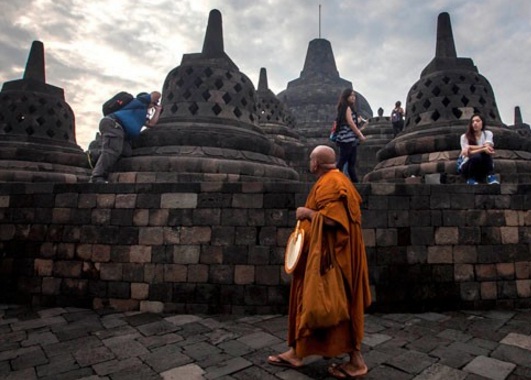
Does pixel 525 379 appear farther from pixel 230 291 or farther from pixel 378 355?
pixel 230 291

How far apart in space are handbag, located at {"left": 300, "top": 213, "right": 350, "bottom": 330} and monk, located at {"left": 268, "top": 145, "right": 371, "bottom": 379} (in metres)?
0.05

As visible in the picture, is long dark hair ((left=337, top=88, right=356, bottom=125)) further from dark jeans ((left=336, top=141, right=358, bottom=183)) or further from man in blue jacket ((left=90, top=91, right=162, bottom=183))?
man in blue jacket ((left=90, top=91, right=162, bottom=183))

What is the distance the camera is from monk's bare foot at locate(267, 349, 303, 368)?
2811 mm

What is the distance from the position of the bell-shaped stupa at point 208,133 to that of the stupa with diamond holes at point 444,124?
2656 mm

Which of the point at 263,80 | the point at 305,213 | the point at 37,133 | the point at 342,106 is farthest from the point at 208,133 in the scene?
the point at 263,80

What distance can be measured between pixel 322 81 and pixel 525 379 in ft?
92.1

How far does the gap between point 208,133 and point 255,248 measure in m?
2.97

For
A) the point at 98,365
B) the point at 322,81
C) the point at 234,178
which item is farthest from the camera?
the point at 322,81

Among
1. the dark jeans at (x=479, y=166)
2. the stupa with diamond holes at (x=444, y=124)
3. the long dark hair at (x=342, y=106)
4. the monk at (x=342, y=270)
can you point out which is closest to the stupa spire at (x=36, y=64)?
the long dark hair at (x=342, y=106)

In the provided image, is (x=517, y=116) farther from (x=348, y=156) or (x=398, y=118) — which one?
(x=348, y=156)

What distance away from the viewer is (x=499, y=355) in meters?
3.08

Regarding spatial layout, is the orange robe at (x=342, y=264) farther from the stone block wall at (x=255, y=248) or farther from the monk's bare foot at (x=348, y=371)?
the stone block wall at (x=255, y=248)

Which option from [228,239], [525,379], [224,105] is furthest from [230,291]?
[224,105]

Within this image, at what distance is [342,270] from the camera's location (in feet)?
8.48
